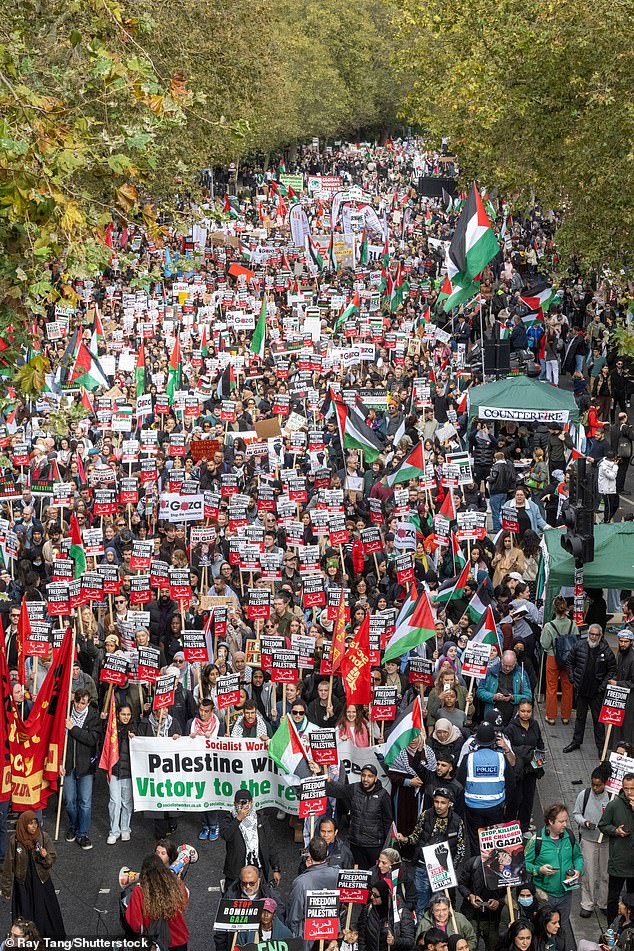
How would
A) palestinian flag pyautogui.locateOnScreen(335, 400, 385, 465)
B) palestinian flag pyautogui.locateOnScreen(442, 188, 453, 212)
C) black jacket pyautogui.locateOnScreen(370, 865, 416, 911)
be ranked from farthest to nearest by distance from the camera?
1. palestinian flag pyautogui.locateOnScreen(442, 188, 453, 212)
2. palestinian flag pyautogui.locateOnScreen(335, 400, 385, 465)
3. black jacket pyautogui.locateOnScreen(370, 865, 416, 911)

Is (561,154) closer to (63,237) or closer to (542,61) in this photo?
(542,61)

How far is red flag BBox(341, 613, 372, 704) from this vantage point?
13641 millimetres

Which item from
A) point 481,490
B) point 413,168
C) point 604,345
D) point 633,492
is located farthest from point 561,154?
point 413,168

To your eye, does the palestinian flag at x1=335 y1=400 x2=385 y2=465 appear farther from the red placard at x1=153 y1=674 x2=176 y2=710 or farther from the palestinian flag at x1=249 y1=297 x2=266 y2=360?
the red placard at x1=153 y1=674 x2=176 y2=710

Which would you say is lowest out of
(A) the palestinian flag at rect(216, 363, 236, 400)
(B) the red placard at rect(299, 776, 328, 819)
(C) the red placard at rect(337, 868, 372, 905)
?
(C) the red placard at rect(337, 868, 372, 905)

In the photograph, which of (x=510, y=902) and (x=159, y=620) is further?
(x=159, y=620)

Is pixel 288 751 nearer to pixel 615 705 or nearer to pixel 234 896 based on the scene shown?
pixel 234 896

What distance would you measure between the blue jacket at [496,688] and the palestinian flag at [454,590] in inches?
79.1

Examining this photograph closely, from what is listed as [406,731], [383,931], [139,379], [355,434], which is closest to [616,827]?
[406,731]

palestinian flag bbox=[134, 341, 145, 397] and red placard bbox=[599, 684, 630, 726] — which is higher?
palestinian flag bbox=[134, 341, 145, 397]

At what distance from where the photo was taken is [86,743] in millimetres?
13203

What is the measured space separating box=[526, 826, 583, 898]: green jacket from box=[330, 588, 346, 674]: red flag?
3.47 m

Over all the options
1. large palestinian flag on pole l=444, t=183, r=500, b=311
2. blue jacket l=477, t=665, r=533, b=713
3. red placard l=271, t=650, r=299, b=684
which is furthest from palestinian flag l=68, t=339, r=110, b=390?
blue jacket l=477, t=665, r=533, b=713

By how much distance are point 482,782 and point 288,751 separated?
5.85 feet
